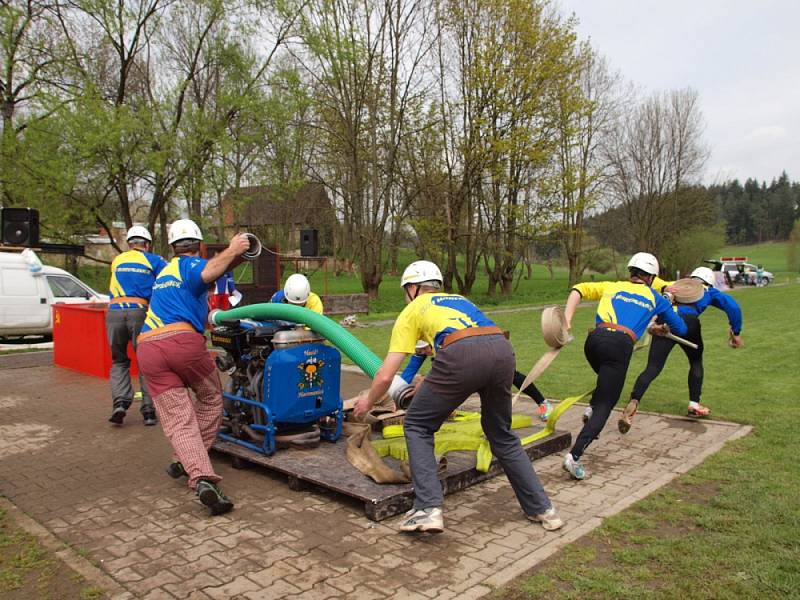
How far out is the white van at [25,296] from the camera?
1482 centimetres

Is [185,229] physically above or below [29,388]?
above

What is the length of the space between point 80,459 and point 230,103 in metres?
18.0

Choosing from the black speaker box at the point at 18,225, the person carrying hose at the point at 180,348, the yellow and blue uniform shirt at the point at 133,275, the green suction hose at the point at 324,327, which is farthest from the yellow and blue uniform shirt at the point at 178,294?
the black speaker box at the point at 18,225

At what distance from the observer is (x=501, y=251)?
3005 centimetres

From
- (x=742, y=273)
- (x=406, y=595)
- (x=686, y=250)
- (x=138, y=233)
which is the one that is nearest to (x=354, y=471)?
(x=406, y=595)

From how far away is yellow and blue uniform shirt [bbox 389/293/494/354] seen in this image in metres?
4.09

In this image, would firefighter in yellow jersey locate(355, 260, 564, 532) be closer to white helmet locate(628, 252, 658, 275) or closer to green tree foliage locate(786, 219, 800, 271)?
white helmet locate(628, 252, 658, 275)

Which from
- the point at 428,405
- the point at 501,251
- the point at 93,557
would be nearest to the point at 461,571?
the point at 428,405

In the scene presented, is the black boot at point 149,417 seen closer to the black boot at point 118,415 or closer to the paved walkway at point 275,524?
the black boot at point 118,415

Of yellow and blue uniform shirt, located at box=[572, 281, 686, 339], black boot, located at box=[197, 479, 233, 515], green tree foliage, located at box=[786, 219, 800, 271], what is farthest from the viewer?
green tree foliage, located at box=[786, 219, 800, 271]

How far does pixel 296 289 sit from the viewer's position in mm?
6031

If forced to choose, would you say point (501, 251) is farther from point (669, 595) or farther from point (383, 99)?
point (669, 595)

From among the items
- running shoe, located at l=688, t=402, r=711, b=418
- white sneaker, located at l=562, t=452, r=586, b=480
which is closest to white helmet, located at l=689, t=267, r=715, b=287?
running shoe, located at l=688, t=402, r=711, b=418

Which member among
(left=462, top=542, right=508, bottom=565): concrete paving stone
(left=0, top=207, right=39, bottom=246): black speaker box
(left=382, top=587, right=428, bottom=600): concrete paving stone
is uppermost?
(left=0, top=207, right=39, bottom=246): black speaker box
